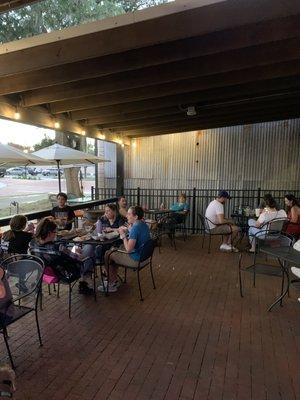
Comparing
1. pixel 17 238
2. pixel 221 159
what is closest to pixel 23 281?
pixel 17 238

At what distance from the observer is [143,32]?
3.21m

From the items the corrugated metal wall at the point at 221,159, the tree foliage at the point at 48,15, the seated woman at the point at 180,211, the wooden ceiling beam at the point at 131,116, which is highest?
the tree foliage at the point at 48,15

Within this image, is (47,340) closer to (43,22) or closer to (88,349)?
(88,349)

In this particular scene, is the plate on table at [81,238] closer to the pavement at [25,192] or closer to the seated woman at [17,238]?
the seated woman at [17,238]

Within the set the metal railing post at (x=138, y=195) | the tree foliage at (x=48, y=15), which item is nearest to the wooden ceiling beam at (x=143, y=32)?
the tree foliage at (x=48, y=15)

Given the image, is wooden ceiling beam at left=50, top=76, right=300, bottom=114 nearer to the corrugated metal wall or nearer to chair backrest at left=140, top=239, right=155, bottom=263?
chair backrest at left=140, top=239, right=155, bottom=263

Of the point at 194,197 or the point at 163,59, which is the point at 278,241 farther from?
the point at 194,197

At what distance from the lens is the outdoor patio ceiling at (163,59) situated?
10.00ft

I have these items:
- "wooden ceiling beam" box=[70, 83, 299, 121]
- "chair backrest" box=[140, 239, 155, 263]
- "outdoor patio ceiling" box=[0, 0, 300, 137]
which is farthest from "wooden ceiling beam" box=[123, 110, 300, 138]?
"chair backrest" box=[140, 239, 155, 263]

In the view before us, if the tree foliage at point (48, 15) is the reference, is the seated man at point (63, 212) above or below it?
below

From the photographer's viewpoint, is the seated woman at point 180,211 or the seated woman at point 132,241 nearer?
the seated woman at point 132,241

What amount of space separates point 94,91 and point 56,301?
3.21m

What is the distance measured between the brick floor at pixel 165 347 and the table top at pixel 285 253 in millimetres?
780

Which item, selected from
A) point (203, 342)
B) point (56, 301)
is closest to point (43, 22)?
point (56, 301)
